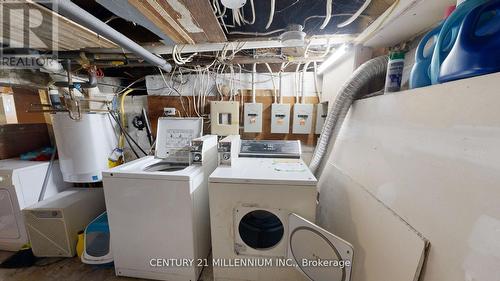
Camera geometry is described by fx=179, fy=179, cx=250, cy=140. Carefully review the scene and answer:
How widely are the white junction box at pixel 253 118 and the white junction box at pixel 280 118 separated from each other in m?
0.15

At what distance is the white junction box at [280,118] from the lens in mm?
2078

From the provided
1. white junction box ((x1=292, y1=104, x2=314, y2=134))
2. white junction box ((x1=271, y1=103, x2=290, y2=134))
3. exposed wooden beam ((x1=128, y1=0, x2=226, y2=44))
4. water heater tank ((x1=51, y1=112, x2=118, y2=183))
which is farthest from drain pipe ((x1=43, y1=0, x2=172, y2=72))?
white junction box ((x1=292, y1=104, x2=314, y2=134))

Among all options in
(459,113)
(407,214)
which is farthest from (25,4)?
(407,214)

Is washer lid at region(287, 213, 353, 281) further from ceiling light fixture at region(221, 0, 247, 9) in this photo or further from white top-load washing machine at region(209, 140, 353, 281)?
ceiling light fixture at region(221, 0, 247, 9)

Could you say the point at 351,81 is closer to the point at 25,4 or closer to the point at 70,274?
the point at 25,4

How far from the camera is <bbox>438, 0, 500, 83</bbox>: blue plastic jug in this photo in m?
0.56

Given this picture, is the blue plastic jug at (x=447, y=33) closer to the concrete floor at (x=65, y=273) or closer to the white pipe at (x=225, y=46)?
the white pipe at (x=225, y=46)

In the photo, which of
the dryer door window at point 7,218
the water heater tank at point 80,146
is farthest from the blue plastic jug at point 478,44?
the dryer door window at point 7,218

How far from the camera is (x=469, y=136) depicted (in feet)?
1.88

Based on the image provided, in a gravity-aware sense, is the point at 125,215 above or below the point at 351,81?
below

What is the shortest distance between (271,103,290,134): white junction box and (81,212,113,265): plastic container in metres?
1.91

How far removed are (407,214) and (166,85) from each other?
8.22ft

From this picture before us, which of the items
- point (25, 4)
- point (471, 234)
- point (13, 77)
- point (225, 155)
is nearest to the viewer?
point (471, 234)

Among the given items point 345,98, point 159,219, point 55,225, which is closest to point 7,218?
point 55,225
